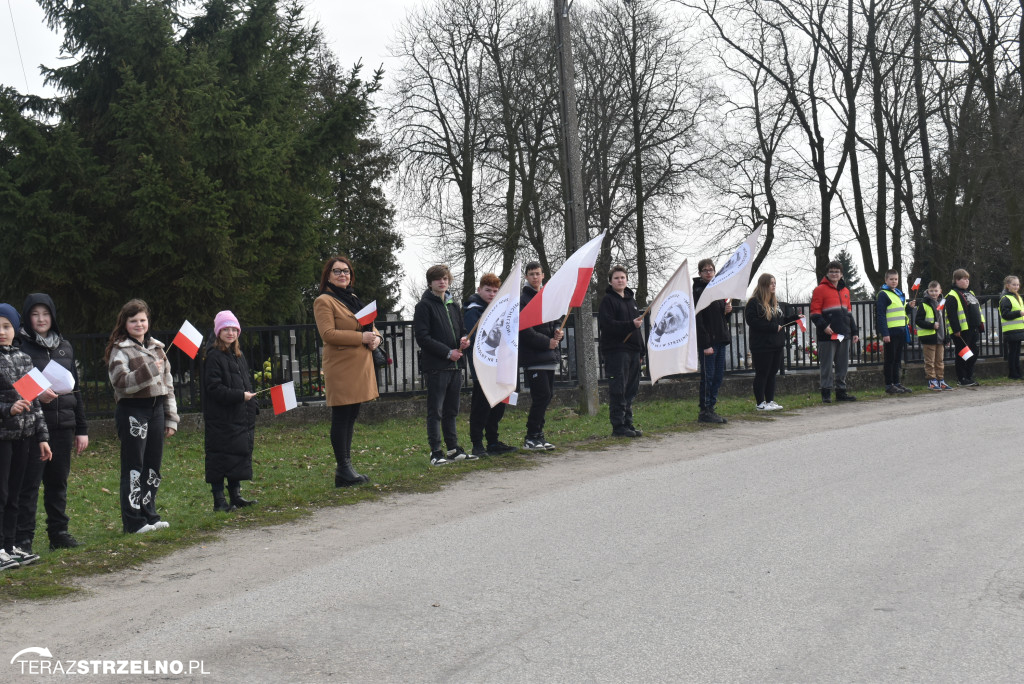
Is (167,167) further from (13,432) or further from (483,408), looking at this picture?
(13,432)

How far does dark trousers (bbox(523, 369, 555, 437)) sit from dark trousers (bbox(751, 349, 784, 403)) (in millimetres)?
4800

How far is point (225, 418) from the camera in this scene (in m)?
8.38

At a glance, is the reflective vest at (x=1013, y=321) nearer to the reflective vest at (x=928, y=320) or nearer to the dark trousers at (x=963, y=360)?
the dark trousers at (x=963, y=360)

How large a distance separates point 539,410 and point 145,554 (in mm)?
5317

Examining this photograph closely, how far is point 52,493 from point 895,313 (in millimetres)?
14033

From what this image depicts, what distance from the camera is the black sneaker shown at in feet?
24.5

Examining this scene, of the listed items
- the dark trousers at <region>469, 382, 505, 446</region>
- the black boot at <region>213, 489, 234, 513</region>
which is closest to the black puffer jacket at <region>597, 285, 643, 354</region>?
the dark trousers at <region>469, 382, 505, 446</region>

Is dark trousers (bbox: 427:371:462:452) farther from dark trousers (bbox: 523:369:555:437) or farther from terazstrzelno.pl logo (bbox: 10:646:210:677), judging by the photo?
terazstrzelno.pl logo (bbox: 10:646:210:677)

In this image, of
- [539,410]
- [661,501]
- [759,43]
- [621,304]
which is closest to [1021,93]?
[759,43]

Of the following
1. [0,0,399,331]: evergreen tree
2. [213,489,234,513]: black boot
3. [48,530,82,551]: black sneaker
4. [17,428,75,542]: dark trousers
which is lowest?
[48,530,82,551]: black sneaker

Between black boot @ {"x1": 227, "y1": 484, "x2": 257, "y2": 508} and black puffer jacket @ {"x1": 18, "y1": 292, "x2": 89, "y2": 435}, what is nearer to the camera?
black puffer jacket @ {"x1": 18, "y1": 292, "x2": 89, "y2": 435}

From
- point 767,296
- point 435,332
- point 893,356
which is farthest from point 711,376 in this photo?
point 893,356

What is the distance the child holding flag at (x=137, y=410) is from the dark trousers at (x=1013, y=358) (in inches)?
643

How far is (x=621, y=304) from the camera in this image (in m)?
12.4
